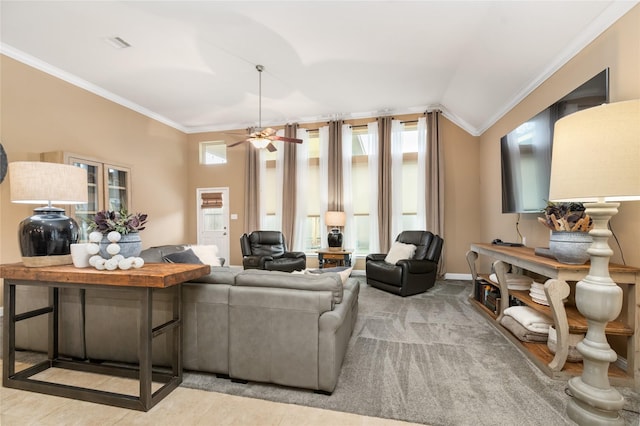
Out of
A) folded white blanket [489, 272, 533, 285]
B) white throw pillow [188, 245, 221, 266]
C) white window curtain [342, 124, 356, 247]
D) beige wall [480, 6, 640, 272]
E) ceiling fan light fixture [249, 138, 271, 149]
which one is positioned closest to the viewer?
beige wall [480, 6, 640, 272]

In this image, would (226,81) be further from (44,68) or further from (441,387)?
(441,387)

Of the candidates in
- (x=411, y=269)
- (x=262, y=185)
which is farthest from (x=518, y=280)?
(x=262, y=185)

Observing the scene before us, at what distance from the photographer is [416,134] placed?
18.4 ft

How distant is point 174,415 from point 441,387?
1.74 meters

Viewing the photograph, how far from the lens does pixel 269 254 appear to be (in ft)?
16.7

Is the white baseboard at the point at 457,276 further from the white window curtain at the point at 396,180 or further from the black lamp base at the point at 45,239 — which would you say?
the black lamp base at the point at 45,239

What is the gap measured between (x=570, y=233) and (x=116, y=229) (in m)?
3.27

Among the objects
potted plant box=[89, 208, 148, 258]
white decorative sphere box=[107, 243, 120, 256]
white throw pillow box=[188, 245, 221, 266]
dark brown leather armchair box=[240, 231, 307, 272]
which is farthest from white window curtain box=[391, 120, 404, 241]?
white decorative sphere box=[107, 243, 120, 256]

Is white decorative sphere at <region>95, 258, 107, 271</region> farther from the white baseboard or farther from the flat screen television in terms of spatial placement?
the white baseboard

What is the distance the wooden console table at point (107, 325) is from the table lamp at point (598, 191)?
91.5 inches

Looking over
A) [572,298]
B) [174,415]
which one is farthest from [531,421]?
[174,415]

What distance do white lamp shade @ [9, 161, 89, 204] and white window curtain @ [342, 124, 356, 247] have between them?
4403 mm

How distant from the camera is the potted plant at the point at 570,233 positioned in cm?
201

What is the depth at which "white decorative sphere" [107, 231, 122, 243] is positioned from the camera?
6.19ft
